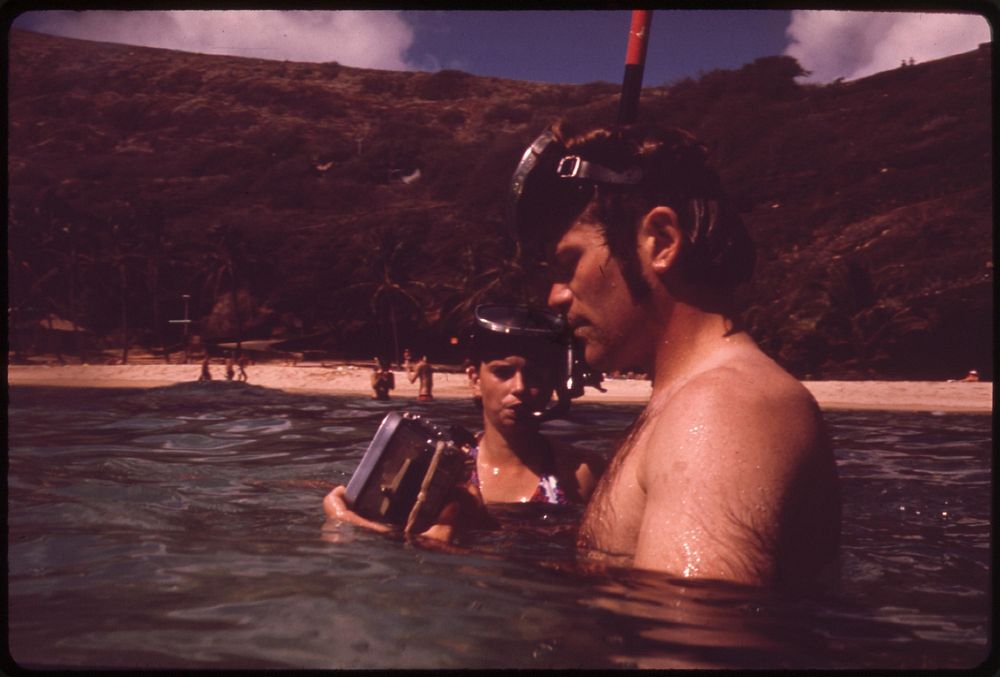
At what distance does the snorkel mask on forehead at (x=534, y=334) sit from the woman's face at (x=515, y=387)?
2.2 inches

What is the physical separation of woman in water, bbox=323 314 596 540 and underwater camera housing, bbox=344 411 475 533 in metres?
2.05

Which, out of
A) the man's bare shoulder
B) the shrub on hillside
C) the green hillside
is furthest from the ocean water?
the shrub on hillside

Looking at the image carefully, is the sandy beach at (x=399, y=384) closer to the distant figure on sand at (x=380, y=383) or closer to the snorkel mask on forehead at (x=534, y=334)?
the distant figure on sand at (x=380, y=383)

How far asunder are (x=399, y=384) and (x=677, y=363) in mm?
21188

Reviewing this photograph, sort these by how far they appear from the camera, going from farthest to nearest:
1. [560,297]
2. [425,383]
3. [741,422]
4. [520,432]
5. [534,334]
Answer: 1. [425,383]
2. [520,432]
3. [534,334]
4. [560,297]
5. [741,422]

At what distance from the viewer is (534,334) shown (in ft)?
17.3

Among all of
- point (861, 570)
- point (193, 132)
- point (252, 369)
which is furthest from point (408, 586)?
point (252, 369)

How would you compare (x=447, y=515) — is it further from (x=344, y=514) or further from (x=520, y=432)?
(x=520, y=432)

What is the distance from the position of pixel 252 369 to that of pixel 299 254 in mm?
5058

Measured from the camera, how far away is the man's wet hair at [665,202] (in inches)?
103

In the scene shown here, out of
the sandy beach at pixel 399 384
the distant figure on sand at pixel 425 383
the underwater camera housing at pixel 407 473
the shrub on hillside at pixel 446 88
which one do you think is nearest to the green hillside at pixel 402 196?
the shrub on hillside at pixel 446 88

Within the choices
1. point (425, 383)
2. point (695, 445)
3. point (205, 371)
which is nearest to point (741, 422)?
point (695, 445)

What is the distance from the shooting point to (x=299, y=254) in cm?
1969

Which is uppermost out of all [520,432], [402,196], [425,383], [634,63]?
[402,196]
